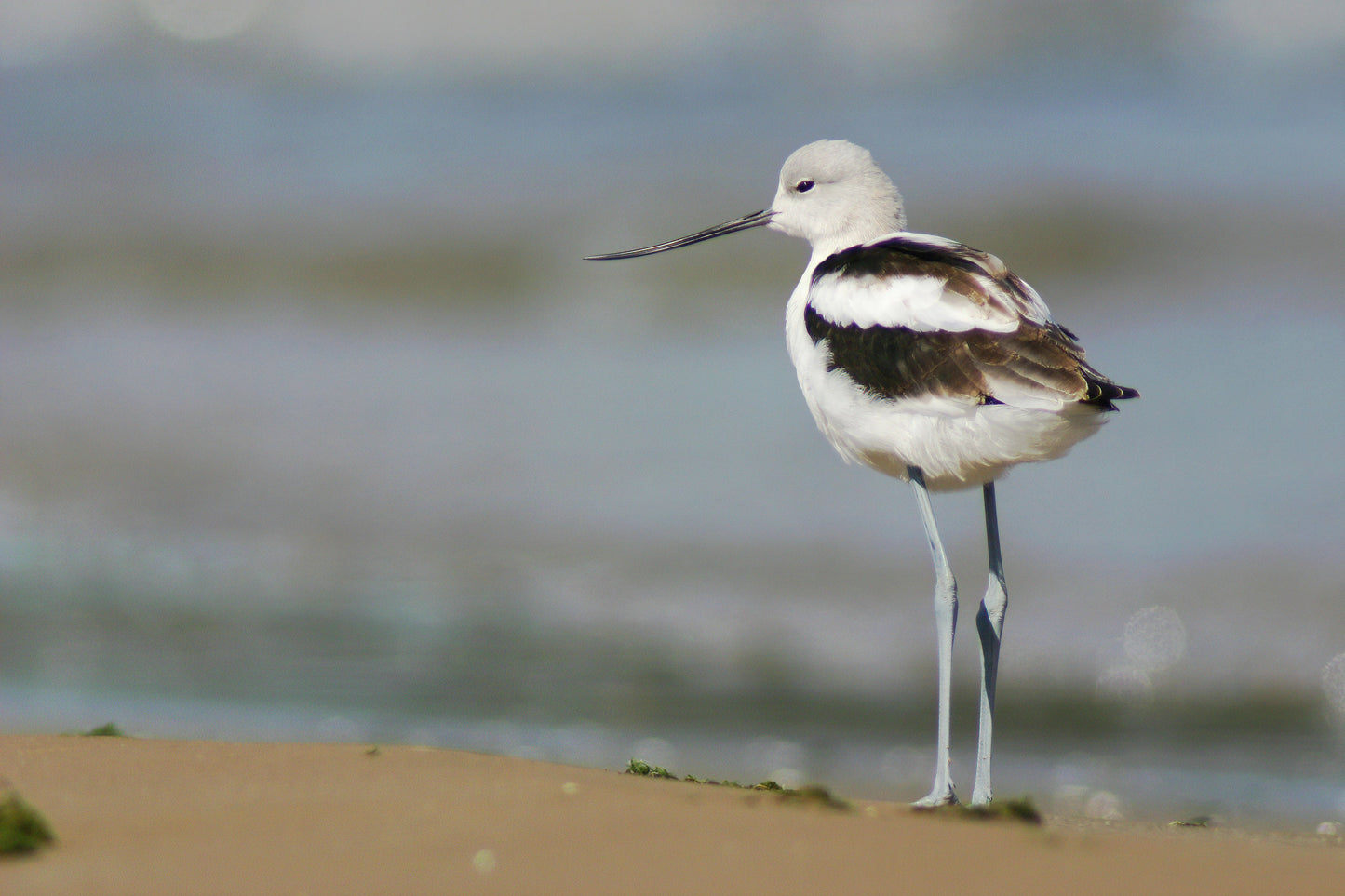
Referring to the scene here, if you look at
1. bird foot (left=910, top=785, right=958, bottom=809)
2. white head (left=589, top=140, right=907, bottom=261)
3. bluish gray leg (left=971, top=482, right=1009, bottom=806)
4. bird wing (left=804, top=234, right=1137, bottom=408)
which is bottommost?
bird foot (left=910, top=785, right=958, bottom=809)

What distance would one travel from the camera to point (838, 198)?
509 cm

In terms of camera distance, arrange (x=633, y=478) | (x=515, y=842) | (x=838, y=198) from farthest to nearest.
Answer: (x=633, y=478) → (x=838, y=198) → (x=515, y=842)

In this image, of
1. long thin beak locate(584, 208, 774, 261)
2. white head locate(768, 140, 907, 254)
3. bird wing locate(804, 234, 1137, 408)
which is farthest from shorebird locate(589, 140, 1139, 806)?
long thin beak locate(584, 208, 774, 261)

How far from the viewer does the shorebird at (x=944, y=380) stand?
12.9 feet

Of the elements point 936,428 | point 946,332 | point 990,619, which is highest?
point 946,332

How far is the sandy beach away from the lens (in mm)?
2643

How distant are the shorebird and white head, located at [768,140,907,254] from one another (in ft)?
1.13

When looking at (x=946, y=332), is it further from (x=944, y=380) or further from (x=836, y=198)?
(x=836, y=198)

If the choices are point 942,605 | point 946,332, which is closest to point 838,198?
point 946,332

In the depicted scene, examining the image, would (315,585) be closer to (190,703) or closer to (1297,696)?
(190,703)

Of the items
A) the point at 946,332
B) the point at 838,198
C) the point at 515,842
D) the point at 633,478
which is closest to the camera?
the point at 515,842

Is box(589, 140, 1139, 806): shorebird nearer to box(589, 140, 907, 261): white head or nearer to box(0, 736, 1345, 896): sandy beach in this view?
box(589, 140, 907, 261): white head

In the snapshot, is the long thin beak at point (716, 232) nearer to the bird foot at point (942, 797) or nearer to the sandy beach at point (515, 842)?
the bird foot at point (942, 797)

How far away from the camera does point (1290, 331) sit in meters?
11.3
